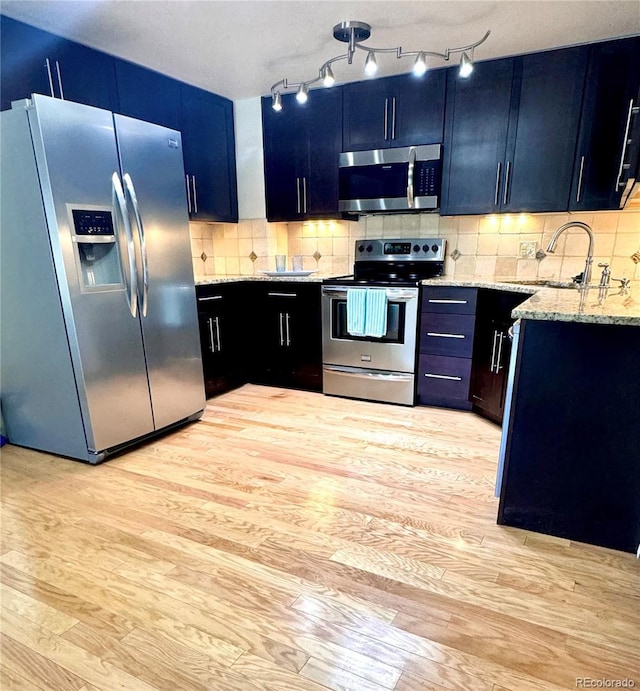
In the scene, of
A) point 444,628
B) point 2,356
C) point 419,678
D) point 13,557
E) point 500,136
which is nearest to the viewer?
point 419,678

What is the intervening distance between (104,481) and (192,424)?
0.74 meters

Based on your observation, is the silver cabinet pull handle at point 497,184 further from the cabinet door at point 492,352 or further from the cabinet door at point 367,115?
the cabinet door at point 367,115

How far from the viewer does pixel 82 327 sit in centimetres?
205

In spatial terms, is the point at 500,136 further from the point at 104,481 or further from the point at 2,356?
the point at 2,356

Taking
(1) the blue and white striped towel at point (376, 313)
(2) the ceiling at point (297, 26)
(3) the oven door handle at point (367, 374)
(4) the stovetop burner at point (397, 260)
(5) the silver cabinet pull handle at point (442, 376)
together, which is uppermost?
(2) the ceiling at point (297, 26)

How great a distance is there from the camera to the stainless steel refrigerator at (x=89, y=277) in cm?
193

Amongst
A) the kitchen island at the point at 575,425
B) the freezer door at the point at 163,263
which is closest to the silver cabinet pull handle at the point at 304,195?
the freezer door at the point at 163,263

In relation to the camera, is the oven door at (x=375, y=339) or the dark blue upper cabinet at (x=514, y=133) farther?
the oven door at (x=375, y=339)

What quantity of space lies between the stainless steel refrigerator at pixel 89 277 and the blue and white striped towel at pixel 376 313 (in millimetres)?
1214

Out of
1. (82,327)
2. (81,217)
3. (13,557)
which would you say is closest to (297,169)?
(81,217)

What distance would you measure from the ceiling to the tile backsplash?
3.40ft

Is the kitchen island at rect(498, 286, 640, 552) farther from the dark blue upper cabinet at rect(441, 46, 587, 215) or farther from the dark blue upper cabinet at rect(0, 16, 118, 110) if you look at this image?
the dark blue upper cabinet at rect(0, 16, 118, 110)

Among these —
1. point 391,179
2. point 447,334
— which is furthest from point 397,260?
point 447,334

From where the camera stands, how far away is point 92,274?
2131 millimetres
